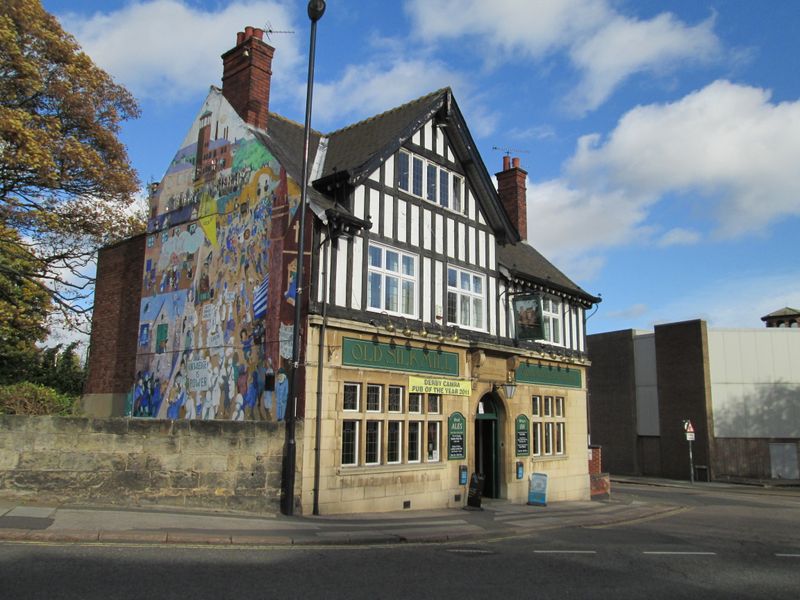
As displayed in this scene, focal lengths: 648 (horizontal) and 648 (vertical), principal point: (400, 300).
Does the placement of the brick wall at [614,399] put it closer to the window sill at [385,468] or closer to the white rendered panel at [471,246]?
the white rendered panel at [471,246]

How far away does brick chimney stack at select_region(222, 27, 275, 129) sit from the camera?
18516 millimetres

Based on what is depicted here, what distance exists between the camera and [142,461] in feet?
45.1

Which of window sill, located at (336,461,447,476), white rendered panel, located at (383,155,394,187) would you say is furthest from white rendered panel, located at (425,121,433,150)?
window sill, located at (336,461,447,476)

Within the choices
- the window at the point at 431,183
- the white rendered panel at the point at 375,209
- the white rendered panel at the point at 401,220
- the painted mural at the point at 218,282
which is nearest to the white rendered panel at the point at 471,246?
the window at the point at 431,183

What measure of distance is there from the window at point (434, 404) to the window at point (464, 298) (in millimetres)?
2361

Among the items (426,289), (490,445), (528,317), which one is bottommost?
(490,445)

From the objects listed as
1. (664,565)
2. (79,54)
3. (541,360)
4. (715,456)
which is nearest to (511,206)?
(541,360)

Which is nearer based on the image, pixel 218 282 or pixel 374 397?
pixel 374 397

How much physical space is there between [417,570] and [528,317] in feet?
43.8

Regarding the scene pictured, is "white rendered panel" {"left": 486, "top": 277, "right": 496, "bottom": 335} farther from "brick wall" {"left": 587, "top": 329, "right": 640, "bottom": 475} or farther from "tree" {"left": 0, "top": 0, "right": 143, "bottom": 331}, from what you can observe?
"brick wall" {"left": 587, "top": 329, "right": 640, "bottom": 475}

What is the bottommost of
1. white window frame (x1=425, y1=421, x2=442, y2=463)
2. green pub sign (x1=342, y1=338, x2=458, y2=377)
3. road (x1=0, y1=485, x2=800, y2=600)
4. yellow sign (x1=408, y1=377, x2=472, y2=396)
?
road (x1=0, y1=485, x2=800, y2=600)

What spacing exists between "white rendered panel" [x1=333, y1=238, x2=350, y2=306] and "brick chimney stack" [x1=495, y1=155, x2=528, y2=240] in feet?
43.2

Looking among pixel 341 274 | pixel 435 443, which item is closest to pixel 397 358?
pixel 341 274

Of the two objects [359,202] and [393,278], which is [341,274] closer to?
[393,278]
